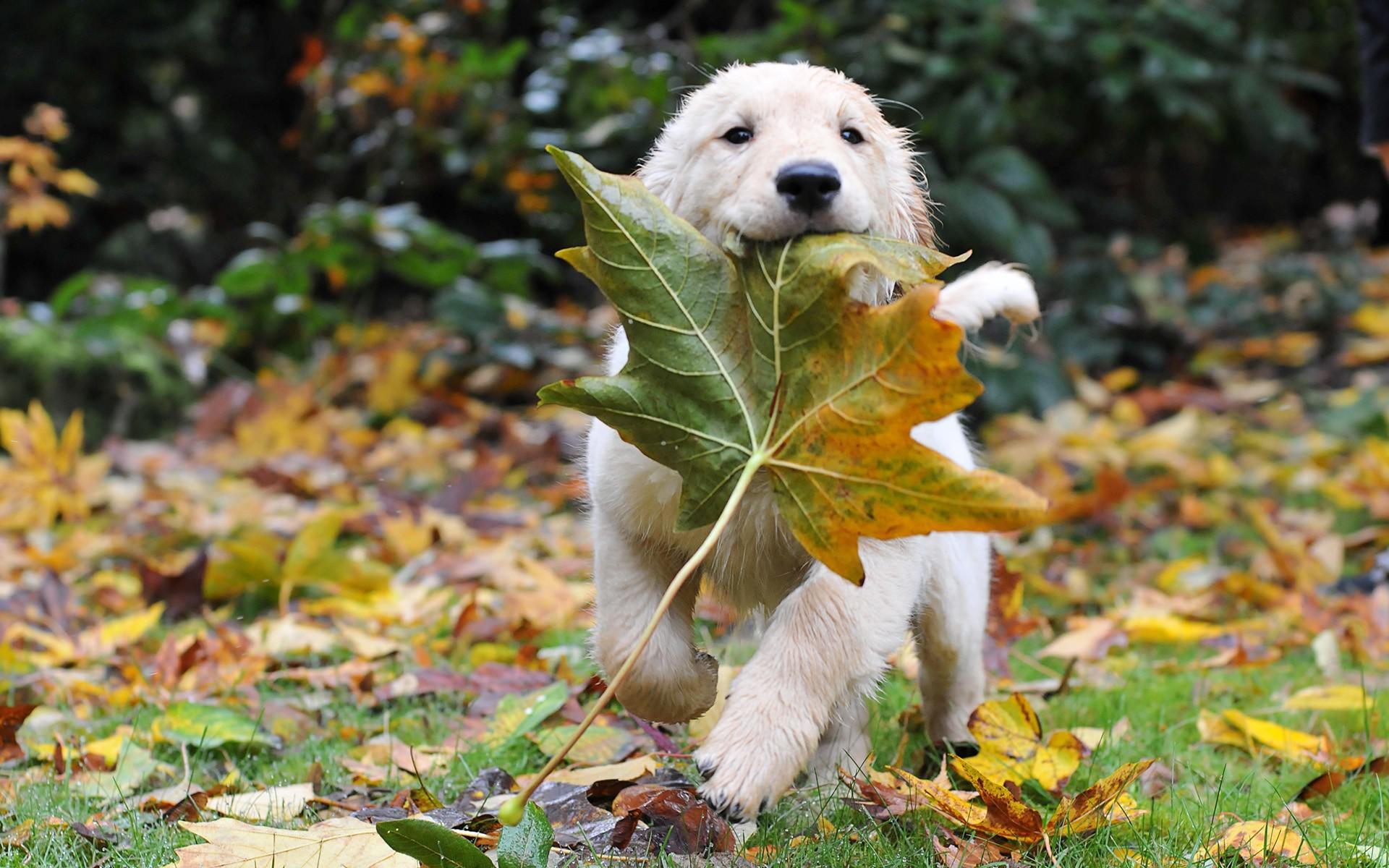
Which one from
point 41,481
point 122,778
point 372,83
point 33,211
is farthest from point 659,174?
point 33,211

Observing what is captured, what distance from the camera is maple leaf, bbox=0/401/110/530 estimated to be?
499 cm

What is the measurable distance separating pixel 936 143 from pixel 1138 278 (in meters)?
2.09

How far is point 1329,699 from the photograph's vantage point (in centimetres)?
277

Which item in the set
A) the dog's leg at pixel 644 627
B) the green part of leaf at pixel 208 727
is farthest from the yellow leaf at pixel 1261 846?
the green part of leaf at pixel 208 727

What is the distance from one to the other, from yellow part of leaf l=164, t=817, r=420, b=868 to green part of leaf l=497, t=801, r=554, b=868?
0.19m

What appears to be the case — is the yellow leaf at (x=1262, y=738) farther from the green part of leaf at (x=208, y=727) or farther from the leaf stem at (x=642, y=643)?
the green part of leaf at (x=208, y=727)

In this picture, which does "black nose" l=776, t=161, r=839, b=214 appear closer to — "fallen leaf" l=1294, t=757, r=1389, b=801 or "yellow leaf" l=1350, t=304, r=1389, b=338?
"fallen leaf" l=1294, t=757, r=1389, b=801

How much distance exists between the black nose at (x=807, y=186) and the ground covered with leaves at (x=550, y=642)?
91 cm

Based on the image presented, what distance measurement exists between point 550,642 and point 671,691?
4.81 ft

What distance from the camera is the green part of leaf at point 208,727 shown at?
8.16ft

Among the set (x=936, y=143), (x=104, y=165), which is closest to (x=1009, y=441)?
(x=936, y=143)

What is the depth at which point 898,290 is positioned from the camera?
2424 mm

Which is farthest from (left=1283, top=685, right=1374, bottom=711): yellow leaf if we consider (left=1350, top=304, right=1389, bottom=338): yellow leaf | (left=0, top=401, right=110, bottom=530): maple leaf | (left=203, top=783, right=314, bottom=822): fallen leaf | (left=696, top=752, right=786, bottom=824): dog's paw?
(left=1350, top=304, right=1389, bottom=338): yellow leaf

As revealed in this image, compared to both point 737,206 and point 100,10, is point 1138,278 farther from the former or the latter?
point 100,10
